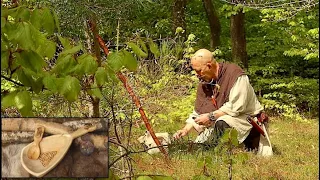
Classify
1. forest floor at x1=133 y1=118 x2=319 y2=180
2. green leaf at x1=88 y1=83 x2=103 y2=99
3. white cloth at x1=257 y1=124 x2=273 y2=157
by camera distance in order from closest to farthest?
green leaf at x1=88 y1=83 x2=103 y2=99 → forest floor at x1=133 y1=118 x2=319 y2=180 → white cloth at x1=257 y1=124 x2=273 y2=157

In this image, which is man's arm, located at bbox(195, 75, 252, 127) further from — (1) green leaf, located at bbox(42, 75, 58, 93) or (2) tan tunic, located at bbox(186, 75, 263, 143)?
(1) green leaf, located at bbox(42, 75, 58, 93)

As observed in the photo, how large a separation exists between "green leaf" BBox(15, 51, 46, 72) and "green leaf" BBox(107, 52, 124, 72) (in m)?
0.25

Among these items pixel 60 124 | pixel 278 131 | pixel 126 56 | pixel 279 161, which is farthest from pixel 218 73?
pixel 60 124

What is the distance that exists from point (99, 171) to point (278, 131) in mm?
7163

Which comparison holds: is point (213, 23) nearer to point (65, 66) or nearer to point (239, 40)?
point (239, 40)

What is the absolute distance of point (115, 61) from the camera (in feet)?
6.02

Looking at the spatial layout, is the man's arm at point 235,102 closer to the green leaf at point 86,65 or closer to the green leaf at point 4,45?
the green leaf at point 86,65

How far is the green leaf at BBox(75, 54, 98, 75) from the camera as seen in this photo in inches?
71.4

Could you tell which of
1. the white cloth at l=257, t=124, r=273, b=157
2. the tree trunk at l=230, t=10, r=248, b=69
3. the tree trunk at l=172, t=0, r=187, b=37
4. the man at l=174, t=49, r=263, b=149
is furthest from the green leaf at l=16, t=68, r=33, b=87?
the tree trunk at l=172, t=0, r=187, b=37

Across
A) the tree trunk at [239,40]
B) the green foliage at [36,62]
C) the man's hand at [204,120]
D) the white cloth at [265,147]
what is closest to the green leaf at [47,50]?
the green foliage at [36,62]

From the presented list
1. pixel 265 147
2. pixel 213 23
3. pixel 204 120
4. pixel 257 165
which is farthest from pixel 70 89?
pixel 213 23

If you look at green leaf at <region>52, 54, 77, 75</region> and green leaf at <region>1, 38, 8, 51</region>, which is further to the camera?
green leaf at <region>52, 54, 77, 75</region>

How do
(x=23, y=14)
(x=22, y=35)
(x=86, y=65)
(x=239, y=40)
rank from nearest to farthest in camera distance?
1. (x=22, y=35)
2. (x=23, y=14)
3. (x=86, y=65)
4. (x=239, y=40)

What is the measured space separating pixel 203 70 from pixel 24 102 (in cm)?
428
